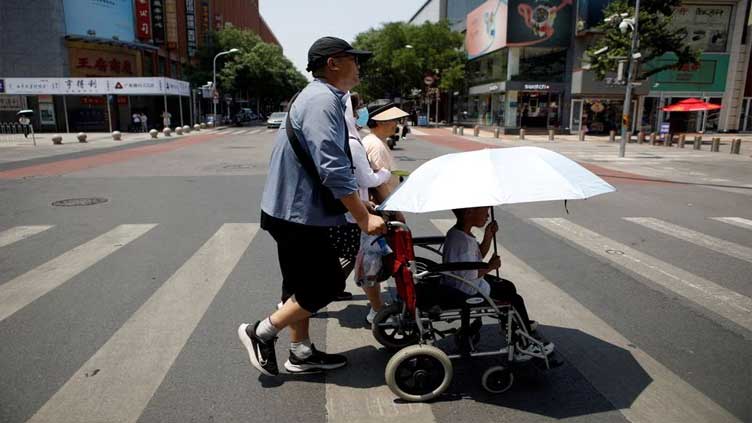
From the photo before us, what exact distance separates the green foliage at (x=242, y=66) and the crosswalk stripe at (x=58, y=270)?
43531 mm

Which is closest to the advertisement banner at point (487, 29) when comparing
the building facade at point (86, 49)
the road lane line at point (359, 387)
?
the building facade at point (86, 49)

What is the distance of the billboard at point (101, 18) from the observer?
Answer: 36219 mm

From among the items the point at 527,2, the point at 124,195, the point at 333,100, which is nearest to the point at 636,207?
the point at 333,100

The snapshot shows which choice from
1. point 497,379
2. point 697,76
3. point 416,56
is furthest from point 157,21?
point 497,379

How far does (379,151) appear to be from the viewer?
3.92 meters

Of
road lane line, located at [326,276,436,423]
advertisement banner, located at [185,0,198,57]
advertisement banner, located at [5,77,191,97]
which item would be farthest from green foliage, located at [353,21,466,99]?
road lane line, located at [326,276,436,423]

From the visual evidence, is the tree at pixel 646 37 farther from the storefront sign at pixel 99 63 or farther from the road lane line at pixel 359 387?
the storefront sign at pixel 99 63

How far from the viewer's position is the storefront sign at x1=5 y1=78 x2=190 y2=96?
3334 centimetres

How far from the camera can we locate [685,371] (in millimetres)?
3375

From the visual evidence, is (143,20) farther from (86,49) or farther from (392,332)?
(392,332)

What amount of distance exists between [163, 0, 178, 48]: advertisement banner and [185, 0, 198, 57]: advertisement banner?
6.46 meters

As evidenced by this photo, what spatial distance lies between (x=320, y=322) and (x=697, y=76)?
40.5 meters

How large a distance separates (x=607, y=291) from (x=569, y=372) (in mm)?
1776

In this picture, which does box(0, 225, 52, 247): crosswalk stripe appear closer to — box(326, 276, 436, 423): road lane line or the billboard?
box(326, 276, 436, 423): road lane line
